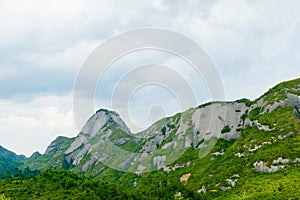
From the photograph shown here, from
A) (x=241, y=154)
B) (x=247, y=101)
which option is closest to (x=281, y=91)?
(x=247, y=101)

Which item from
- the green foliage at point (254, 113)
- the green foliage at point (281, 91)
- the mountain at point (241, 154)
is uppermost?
the green foliage at point (281, 91)

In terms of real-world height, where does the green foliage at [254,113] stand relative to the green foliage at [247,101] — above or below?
below

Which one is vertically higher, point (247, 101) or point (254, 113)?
point (247, 101)

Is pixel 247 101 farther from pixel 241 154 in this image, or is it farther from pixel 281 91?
pixel 241 154

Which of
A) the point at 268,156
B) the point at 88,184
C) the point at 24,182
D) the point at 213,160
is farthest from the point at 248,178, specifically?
the point at 24,182

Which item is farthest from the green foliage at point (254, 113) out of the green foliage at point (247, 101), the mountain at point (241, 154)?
the green foliage at point (247, 101)

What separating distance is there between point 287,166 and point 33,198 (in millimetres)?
86419

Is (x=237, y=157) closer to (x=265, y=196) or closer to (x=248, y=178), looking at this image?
(x=248, y=178)

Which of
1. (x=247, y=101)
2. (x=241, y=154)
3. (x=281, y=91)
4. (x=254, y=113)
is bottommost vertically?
(x=241, y=154)

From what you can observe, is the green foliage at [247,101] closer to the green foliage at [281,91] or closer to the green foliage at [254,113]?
the green foliage at [281,91]

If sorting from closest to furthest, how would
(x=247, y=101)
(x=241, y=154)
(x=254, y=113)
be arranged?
1. (x=241, y=154)
2. (x=254, y=113)
3. (x=247, y=101)

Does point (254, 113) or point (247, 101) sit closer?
point (254, 113)

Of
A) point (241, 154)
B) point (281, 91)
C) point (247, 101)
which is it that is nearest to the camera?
point (241, 154)

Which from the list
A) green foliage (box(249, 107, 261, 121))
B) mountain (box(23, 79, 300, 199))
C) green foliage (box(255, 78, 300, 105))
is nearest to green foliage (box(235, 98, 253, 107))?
mountain (box(23, 79, 300, 199))
